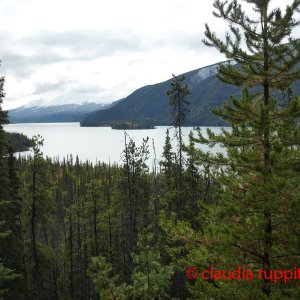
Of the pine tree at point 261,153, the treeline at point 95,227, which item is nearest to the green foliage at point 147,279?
the treeline at point 95,227

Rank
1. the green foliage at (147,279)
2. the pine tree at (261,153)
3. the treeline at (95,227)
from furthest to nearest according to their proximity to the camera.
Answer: the treeline at (95,227)
the green foliage at (147,279)
the pine tree at (261,153)

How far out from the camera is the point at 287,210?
340 inches

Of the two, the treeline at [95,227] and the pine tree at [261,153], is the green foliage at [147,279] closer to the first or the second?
the treeline at [95,227]

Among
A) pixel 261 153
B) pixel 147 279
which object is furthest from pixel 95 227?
pixel 261 153

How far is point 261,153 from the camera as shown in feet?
31.2

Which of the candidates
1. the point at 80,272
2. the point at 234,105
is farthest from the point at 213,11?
the point at 80,272

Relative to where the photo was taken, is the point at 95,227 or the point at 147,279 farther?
the point at 95,227

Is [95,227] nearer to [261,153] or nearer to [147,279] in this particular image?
[147,279]

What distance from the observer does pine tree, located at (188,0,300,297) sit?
340 inches

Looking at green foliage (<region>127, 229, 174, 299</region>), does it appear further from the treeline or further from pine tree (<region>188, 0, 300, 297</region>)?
pine tree (<region>188, 0, 300, 297</region>)

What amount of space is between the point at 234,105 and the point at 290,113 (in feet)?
4.79

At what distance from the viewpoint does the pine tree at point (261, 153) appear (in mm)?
8641

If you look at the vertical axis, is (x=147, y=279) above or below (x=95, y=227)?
above

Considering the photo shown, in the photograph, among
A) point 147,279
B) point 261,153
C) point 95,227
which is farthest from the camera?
point 95,227
